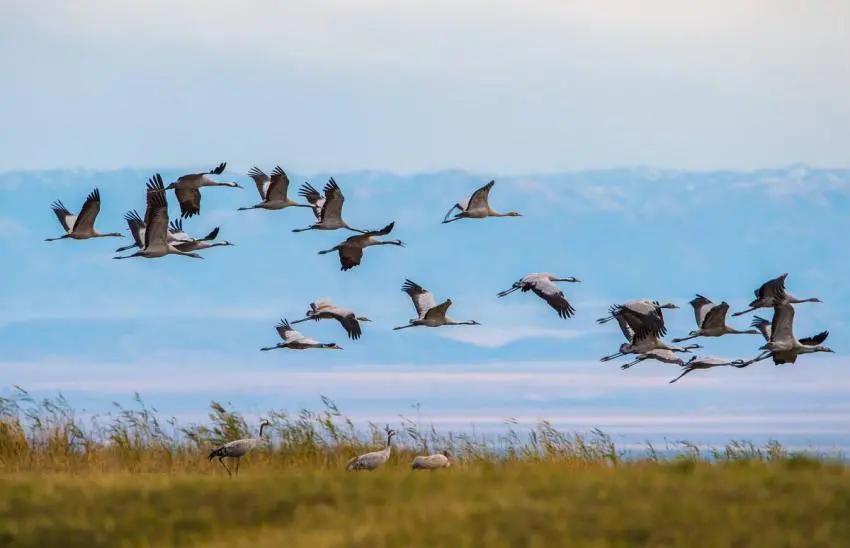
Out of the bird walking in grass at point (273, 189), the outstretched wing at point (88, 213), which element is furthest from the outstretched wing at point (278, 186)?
the outstretched wing at point (88, 213)

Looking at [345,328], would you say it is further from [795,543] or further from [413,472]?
[795,543]

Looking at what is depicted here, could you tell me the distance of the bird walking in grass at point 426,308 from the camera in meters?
26.7

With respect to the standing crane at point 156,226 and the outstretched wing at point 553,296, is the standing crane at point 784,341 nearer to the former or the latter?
the outstretched wing at point 553,296

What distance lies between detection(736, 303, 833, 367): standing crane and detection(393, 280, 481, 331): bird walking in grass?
5905mm

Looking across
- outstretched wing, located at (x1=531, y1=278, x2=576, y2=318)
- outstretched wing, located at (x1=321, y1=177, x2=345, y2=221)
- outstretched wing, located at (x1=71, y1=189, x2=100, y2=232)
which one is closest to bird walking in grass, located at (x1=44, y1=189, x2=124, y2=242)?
outstretched wing, located at (x1=71, y1=189, x2=100, y2=232)

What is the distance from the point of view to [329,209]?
27.0m

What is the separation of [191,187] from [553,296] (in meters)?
8.65

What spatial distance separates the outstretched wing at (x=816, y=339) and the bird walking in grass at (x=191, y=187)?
1168cm

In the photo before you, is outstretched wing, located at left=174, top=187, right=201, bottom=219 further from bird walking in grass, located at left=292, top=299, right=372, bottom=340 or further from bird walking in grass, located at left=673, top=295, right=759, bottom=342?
bird walking in grass, located at left=673, top=295, right=759, bottom=342

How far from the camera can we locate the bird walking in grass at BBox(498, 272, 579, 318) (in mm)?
22953

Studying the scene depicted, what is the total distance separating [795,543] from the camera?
12180 mm

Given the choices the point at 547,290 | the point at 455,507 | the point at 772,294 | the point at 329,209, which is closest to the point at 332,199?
the point at 329,209

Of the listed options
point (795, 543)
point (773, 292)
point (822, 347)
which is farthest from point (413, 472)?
point (822, 347)

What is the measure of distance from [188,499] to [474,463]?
6.84 meters
